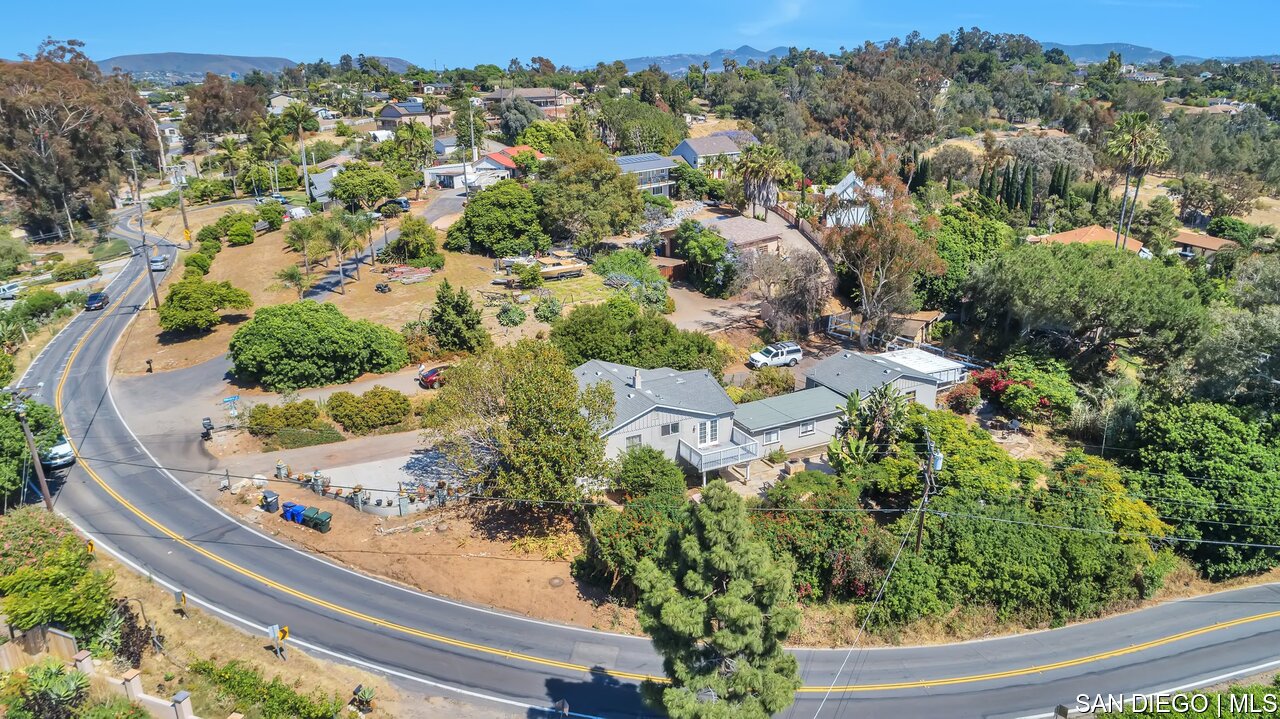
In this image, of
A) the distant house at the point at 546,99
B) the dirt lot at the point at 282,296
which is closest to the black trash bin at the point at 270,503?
the dirt lot at the point at 282,296

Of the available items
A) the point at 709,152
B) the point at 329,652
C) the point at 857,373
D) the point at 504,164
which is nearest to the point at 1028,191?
the point at 709,152

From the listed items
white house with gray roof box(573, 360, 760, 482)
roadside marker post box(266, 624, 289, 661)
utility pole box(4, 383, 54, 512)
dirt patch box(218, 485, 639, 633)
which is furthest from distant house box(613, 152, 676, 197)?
roadside marker post box(266, 624, 289, 661)

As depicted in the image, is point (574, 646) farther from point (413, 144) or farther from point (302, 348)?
point (413, 144)

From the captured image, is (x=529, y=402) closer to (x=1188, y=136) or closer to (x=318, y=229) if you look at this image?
(x=318, y=229)

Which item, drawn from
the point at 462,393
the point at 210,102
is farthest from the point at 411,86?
the point at 462,393

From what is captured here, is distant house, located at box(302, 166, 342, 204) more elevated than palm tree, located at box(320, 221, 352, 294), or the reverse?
distant house, located at box(302, 166, 342, 204)

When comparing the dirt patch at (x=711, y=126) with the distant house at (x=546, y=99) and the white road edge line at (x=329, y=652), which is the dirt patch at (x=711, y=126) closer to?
the distant house at (x=546, y=99)

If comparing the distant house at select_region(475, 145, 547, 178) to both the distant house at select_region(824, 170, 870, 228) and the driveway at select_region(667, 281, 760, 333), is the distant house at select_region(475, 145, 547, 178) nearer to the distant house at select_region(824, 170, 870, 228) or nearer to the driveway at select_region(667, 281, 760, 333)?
the driveway at select_region(667, 281, 760, 333)
